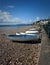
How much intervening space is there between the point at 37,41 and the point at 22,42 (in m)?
1.03

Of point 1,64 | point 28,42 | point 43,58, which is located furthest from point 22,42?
point 43,58

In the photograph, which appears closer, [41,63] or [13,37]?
[41,63]

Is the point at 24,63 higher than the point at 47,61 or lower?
lower

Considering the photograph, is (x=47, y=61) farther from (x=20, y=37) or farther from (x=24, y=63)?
(x=20, y=37)

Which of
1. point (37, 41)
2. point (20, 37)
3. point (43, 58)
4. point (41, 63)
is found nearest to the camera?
point (41, 63)

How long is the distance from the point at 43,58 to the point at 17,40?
25.5 ft

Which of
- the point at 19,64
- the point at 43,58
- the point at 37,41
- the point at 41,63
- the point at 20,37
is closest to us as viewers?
the point at 41,63

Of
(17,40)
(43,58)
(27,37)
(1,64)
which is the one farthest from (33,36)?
(43,58)

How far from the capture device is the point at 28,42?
36.0ft

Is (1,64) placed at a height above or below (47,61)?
below

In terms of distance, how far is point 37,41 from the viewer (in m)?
10.6

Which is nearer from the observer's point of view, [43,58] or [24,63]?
[43,58]

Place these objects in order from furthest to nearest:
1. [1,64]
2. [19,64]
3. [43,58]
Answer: [1,64] → [19,64] → [43,58]

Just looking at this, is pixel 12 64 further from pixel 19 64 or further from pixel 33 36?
pixel 33 36
